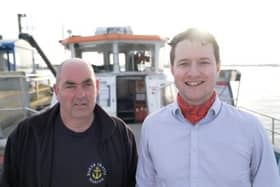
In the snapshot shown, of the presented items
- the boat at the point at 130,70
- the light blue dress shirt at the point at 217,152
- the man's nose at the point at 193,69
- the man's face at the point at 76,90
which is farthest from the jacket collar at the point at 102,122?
the boat at the point at 130,70

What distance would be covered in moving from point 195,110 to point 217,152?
0.77ft

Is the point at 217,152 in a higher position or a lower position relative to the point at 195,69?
lower

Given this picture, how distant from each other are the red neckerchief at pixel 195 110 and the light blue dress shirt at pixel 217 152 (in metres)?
0.02

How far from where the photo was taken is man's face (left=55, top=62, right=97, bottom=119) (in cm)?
226

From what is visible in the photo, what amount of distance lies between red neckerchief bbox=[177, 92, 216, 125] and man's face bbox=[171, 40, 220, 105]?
34 mm

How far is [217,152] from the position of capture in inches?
73.9

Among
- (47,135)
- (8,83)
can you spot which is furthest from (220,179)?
(8,83)

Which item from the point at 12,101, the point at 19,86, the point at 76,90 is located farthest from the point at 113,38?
the point at 76,90

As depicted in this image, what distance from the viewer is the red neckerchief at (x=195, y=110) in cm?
191

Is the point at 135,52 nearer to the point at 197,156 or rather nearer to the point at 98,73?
the point at 98,73

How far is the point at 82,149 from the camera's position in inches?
91.0

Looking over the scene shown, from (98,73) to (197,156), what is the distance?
25.0 feet

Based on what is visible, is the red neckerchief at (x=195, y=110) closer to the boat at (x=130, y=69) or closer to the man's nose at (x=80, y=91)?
the man's nose at (x=80, y=91)

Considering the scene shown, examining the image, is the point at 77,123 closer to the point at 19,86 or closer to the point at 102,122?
the point at 102,122
